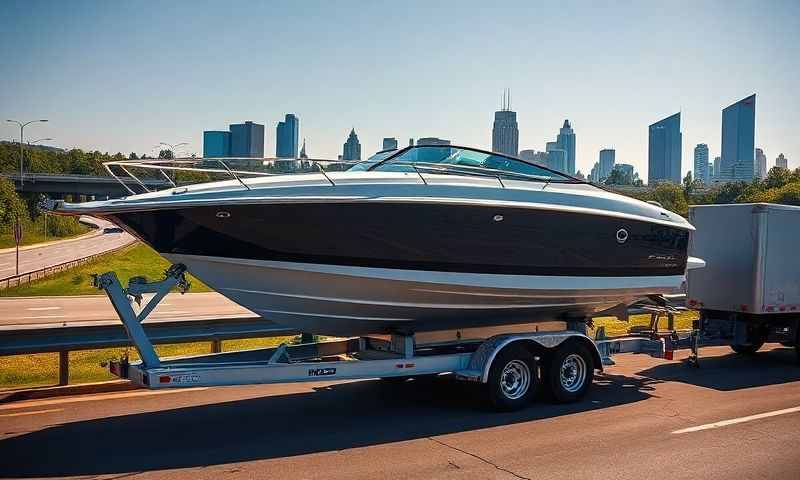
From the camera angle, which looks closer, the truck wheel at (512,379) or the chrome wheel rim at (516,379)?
the truck wheel at (512,379)

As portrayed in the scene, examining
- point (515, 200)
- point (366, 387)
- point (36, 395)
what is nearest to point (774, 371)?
point (515, 200)

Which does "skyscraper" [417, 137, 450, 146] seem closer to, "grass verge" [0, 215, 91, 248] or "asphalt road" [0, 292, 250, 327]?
"asphalt road" [0, 292, 250, 327]

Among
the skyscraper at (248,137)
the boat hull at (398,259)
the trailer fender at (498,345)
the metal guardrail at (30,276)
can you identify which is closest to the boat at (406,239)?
the boat hull at (398,259)

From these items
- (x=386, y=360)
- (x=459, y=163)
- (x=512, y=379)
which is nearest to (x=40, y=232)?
(x=459, y=163)

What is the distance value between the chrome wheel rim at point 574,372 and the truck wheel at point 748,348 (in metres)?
4.46

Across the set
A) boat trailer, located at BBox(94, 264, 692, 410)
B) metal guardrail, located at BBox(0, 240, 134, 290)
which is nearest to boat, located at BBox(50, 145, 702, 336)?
boat trailer, located at BBox(94, 264, 692, 410)

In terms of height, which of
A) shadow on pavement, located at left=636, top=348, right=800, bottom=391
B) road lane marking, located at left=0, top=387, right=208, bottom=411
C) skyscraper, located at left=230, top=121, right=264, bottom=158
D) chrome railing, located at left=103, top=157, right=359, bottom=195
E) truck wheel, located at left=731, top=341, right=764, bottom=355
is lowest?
road lane marking, located at left=0, top=387, right=208, bottom=411

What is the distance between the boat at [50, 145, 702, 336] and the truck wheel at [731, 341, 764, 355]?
343cm

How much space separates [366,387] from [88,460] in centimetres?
434

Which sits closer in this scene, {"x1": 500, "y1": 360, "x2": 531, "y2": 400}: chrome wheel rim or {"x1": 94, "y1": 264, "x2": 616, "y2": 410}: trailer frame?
{"x1": 94, "y1": 264, "x2": 616, "y2": 410}: trailer frame

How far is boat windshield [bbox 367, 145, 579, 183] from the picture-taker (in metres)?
8.96

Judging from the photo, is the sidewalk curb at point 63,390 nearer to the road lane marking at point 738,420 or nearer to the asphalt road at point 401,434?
the asphalt road at point 401,434

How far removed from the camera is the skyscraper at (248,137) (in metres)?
10.4

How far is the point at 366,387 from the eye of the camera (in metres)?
10.0
